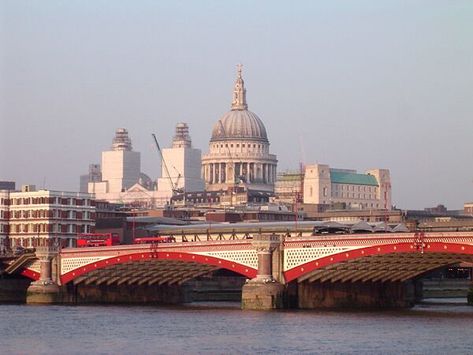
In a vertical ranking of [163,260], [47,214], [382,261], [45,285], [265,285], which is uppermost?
[47,214]

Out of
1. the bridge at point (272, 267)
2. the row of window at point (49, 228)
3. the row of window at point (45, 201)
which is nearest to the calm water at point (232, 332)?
the bridge at point (272, 267)

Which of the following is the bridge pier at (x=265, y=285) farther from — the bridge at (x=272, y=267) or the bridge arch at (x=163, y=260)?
the bridge arch at (x=163, y=260)

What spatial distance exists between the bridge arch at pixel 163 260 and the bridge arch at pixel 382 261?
4.91 m

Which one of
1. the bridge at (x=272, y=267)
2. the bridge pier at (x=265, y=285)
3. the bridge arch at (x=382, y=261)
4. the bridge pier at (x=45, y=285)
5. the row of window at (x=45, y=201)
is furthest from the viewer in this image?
the row of window at (x=45, y=201)

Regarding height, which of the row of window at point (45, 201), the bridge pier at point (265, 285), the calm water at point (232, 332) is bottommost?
the calm water at point (232, 332)

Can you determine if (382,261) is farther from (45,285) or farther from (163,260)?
(45,285)

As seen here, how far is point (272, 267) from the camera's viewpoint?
410ft

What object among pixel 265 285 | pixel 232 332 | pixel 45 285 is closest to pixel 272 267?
pixel 265 285

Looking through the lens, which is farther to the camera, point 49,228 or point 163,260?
point 49,228

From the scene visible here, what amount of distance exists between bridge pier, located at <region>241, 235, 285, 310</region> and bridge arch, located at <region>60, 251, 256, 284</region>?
1.69 metres

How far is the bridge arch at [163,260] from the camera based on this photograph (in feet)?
419

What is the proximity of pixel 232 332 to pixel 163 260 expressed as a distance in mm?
32041

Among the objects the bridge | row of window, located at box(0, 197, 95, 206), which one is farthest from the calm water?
row of window, located at box(0, 197, 95, 206)

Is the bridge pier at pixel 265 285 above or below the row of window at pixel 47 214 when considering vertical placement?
below
